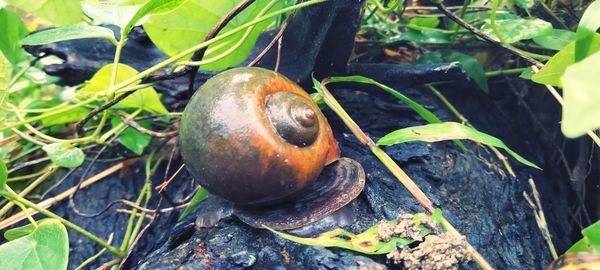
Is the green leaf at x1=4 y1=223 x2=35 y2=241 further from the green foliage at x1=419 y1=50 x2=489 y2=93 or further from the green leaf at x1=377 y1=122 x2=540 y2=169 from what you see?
the green foliage at x1=419 y1=50 x2=489 y2=93

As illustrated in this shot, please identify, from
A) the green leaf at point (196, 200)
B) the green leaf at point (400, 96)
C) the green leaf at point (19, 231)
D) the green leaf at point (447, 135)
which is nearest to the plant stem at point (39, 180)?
the green leaf at point (19, 231)

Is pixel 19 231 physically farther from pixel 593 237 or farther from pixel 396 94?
pixel 593 237

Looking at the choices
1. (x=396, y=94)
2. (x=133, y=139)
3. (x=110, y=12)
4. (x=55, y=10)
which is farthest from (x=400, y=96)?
(x=55, y=10)

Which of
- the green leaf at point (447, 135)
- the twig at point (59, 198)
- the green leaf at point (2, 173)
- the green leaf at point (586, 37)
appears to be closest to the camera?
the green leaf at point (586, 37)

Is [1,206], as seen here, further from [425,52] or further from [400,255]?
[425,52]

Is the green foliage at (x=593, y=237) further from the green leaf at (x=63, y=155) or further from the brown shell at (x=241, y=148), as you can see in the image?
the green leaf at (x=63, y=155)

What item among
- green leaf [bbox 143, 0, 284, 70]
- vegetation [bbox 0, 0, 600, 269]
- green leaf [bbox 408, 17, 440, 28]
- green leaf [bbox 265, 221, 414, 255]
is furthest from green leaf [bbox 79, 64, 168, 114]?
green leaf [bbox 408, 17, 440, 28]
